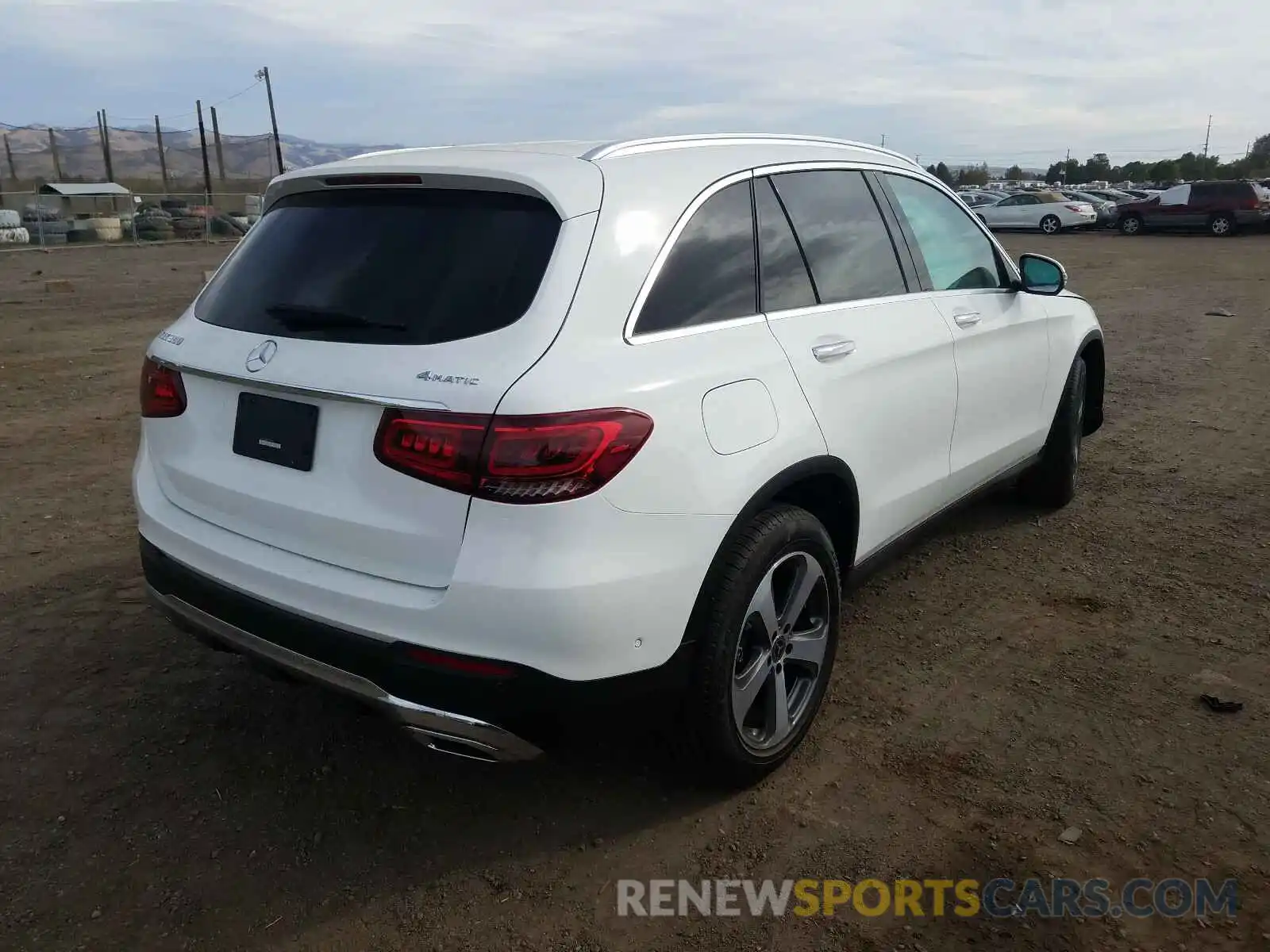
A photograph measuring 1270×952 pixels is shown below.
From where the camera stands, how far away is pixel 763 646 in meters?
2.86

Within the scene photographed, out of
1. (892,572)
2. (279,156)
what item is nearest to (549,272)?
(892,572)

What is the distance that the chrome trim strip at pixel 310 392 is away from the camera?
229 cm

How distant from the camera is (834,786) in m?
A: 2.96

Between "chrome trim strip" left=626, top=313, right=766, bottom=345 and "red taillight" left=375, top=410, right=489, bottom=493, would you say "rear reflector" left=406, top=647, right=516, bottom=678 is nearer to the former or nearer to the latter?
"red taillight" left=375, top=410, right=489, bottom=493

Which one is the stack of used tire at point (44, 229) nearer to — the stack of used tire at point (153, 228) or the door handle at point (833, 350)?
the stack of used tire at point (153, 228)

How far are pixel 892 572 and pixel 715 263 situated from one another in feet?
7.25

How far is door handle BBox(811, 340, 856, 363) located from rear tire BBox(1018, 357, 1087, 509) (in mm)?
2185

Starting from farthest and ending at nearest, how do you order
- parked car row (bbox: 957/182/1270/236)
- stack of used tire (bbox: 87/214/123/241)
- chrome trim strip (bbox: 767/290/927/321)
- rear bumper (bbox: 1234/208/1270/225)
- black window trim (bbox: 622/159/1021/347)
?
stack of used tire (bbox: 87/214/123/241) < parked car row (bbox: 957/182/1270/236) < rear bumper (bbox: 1234/208/1270/225) < chrome trim strip (bbox: 767/290/927/321) < black window trim (bbox: 622/159/1021/347)

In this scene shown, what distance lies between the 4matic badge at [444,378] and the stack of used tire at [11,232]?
3355cm

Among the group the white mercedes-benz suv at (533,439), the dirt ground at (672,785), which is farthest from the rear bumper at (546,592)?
the dirt ground at (672,785)

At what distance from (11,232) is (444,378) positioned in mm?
34033

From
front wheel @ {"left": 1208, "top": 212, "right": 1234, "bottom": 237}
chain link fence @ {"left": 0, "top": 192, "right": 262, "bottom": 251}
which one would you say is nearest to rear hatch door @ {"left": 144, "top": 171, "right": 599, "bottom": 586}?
chain link fence @ {"left": 0, "top": 192, "right": 262, "bottom": 251}

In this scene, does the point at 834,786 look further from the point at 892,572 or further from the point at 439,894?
the point at 892,572

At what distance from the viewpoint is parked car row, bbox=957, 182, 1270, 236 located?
28.5 metres
